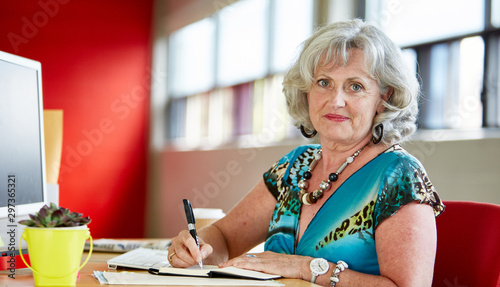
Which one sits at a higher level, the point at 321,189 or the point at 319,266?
the point at 321,189

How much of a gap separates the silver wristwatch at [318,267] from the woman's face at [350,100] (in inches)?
15.2

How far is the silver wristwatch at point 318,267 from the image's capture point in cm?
130

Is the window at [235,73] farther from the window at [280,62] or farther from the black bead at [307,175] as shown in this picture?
the black bead at [307,175]

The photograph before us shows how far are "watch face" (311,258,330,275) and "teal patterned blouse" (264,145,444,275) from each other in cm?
10

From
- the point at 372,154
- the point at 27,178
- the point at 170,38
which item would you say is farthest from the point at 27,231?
the point at 170,38

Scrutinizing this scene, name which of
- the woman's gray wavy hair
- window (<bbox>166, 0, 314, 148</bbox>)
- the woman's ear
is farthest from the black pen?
window (<bbox>166, 0, 314, 148</bbox>)

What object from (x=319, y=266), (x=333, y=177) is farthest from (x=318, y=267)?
(x=333, y=177)

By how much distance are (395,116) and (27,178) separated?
0.99 metres

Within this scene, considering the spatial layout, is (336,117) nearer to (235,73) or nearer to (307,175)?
(307,175)

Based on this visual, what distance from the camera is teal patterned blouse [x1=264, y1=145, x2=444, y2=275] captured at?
137 cm

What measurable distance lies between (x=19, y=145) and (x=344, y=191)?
2.76 ft

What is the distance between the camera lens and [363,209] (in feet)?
4.66

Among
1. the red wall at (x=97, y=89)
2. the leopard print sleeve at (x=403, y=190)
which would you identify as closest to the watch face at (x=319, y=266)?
the leopard print sleeve at (x=403, y=190)

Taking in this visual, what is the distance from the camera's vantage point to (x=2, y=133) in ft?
4.19
